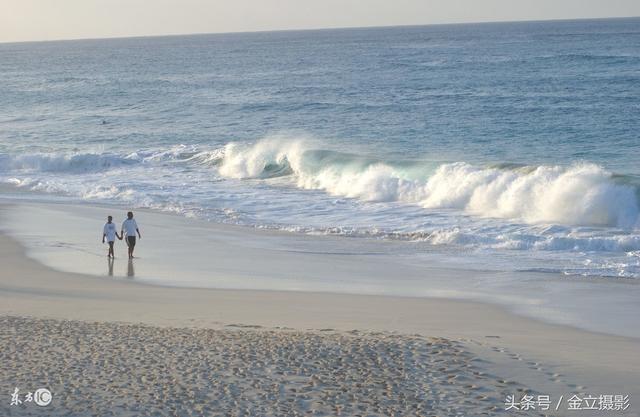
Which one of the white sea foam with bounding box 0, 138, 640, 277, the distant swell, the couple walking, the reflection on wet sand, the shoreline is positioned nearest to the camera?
the shoreline

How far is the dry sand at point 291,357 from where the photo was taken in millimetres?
9570

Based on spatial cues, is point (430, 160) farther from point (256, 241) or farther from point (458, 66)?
point (458, 66)

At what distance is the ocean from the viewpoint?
71.8 feet

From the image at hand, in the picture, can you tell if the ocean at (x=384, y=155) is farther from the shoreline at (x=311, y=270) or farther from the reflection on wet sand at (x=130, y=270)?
the reflection on wet sand at (x=130, y=270)

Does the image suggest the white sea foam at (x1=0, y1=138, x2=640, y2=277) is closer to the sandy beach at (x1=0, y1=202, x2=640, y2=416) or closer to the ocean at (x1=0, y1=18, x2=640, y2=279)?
the ocean at (x1=0, y1=18, x2=640, y2=279)

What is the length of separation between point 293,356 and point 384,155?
2369cm

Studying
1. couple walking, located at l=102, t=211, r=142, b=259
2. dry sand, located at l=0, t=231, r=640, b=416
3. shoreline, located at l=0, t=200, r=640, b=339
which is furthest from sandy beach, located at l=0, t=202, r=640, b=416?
couple walking, located at l=102, t=211, r=142, b=259

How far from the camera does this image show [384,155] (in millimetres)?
34250

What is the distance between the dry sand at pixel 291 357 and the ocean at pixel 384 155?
497cm

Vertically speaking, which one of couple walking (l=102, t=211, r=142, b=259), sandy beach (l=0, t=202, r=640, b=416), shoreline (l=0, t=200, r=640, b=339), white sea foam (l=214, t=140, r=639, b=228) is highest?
white sea foam (l=214, t=140, r=639, b=228)

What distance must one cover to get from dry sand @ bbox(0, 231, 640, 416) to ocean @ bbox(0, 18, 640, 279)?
4.97 metres

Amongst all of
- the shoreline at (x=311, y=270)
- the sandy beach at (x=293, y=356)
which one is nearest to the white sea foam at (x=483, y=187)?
the shoreline at (x=311, y=270)

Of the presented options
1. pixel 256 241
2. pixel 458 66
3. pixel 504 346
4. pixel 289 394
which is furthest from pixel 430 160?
pixel 458 66

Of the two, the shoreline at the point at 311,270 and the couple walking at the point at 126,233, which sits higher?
the couple walking at the point at 126,233
